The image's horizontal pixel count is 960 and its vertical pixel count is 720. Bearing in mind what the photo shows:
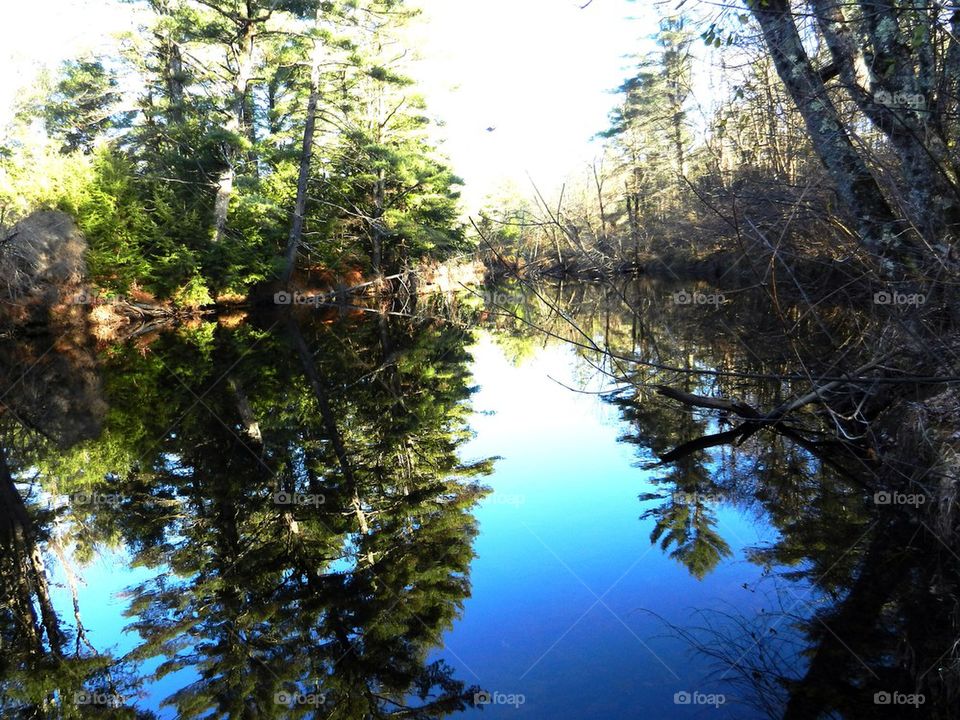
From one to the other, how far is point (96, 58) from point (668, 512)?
2560cm

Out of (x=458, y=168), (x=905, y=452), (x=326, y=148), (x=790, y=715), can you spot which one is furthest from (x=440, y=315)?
(x=790, y=715)

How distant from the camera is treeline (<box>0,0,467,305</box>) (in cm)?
1633

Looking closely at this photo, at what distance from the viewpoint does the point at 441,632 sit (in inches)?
147

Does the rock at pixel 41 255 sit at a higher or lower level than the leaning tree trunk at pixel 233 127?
lower

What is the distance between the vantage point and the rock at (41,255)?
13.5 meters

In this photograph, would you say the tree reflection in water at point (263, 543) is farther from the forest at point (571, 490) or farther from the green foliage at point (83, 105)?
the green foliage at point (83, 105)

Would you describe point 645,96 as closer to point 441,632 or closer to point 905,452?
point 905,452

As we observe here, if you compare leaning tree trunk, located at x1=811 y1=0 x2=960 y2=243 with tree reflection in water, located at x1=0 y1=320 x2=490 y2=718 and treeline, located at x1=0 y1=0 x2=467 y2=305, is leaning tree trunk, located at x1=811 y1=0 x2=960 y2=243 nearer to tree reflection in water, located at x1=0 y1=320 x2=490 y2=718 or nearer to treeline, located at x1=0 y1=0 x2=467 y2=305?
tree reflection in water, located at x1=0 y1=320 x2=490 y2=718

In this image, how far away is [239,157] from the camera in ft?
63.1

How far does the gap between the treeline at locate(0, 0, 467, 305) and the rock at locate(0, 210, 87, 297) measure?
1.29ft

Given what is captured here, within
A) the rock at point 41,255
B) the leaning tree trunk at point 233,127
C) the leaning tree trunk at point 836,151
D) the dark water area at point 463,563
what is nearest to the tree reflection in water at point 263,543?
the dark water area at point 463,563

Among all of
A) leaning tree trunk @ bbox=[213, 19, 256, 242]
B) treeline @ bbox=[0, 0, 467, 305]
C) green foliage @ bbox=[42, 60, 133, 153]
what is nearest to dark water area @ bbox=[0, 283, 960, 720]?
treeline @ bbox=[0, 0, 467, 305]

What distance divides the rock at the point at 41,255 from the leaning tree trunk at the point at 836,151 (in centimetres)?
1482

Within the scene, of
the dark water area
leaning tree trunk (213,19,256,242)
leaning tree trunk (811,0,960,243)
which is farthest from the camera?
leaning tree trunk (213,19,256,242)
